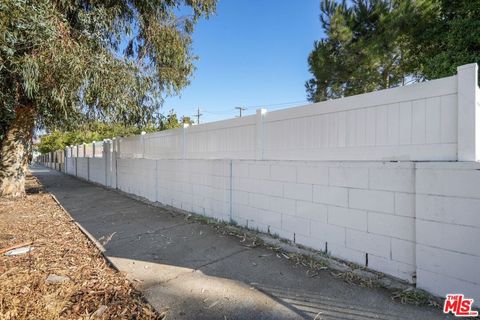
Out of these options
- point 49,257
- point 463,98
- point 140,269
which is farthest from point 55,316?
point 463,98

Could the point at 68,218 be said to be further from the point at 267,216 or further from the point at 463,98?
the point at 463,98

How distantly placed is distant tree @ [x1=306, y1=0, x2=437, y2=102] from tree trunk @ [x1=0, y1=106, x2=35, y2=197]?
1191 cm

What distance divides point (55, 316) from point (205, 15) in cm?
949

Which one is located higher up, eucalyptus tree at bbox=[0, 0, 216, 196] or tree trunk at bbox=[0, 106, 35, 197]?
eucalyptus tree at bbox=[0, 0, 216, 196]

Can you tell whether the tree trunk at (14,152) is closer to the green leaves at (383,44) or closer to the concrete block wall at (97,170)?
the concrete block wall at (97,170)

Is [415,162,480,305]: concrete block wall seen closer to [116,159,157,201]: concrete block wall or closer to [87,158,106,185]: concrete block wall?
[116,159,157,201]: concrete block wall

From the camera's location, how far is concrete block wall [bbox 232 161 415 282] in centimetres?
302

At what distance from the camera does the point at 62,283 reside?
312 centimetres

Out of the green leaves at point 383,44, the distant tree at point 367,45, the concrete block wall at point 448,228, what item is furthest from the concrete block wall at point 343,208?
the distant tree at point 367,45

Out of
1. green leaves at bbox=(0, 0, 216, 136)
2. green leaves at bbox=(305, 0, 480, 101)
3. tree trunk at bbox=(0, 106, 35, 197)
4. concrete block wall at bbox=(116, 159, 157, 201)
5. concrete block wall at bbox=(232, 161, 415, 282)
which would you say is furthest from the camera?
green leaves at bbox=(305, 0, 480, 101)

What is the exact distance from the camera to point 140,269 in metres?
3.59

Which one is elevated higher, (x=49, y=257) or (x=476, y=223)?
(x=476, y=223)

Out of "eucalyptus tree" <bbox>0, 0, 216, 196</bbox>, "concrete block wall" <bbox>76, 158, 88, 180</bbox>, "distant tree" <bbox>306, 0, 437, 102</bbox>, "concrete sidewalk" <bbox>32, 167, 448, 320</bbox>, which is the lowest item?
"concrete sidewalk" <bbox>32, 167, 448, 320</bbox>

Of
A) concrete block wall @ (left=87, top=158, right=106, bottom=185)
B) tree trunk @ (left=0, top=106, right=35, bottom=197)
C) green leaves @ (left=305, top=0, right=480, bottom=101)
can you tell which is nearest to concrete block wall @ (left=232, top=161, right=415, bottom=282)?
green leaves @ (left=305, top=0, right=480, bottom=101)
